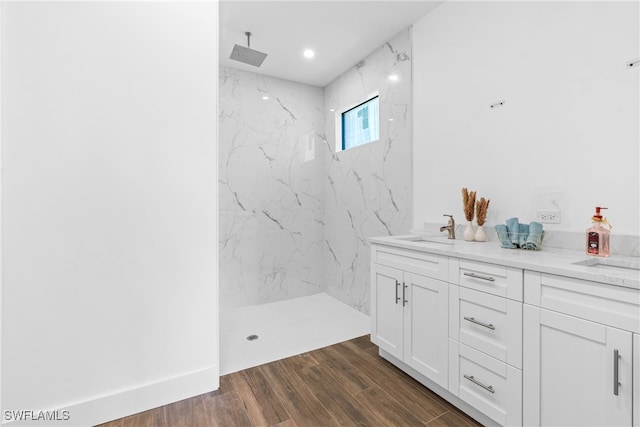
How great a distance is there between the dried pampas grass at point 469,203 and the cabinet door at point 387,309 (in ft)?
1.95

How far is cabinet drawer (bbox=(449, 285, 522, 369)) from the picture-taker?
1.34 m

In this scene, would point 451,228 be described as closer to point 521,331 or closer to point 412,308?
point 412,308

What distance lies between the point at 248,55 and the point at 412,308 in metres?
2.62

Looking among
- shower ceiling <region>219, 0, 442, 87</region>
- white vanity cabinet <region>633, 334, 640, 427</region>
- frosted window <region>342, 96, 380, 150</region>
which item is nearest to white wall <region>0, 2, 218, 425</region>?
shower ceiling <region>219, 0, 442, 87</region>

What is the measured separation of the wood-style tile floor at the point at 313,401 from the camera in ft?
5.13

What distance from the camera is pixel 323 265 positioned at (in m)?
3.89

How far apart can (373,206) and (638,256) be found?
195cm

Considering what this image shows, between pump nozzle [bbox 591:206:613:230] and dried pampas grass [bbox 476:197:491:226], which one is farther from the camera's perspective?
dried pampas grass [bbox 476:197:491:226]

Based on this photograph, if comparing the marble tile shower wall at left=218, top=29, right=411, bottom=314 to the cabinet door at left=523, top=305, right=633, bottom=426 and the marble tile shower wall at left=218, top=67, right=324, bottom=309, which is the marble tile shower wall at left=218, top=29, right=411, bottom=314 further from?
the cabinet door at left=523, top=305, right=633, bottom=426

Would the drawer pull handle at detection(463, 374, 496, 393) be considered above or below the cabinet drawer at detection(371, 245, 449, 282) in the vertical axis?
below

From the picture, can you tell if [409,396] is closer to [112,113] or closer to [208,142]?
[208,142]

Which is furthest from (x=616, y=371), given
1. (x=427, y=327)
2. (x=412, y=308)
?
(x=412, y=308)

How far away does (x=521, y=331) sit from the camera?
131 centimetres

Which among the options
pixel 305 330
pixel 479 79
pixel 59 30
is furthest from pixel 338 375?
pixel 59 30
